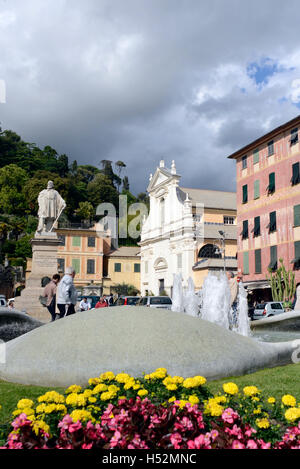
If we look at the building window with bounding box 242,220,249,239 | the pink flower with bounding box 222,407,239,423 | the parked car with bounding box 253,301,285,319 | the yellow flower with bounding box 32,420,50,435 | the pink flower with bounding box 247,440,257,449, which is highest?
the building window with bounding box 242,220,249,239

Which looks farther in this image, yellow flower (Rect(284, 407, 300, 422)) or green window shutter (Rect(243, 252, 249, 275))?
green window shutter (Rect(243, 252, 249, 275))

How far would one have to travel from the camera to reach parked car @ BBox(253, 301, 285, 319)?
21811mm

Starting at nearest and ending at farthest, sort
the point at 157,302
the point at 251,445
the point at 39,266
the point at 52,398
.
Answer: the point at 251,445 < the point at 52,398 < the point at 39,266 < the point at 157,302

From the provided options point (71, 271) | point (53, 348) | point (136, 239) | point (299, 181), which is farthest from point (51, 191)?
point (136, 239)

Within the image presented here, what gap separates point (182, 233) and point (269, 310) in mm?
30868

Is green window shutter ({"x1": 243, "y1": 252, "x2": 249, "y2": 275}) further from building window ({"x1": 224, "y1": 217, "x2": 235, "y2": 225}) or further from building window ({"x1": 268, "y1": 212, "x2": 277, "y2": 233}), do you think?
building window ({"x1": 224, "y1": 217, "x2": 235, "y2": 225})

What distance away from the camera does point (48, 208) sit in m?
17.1

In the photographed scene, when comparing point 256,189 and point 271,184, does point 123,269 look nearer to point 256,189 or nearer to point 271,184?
point 256,189

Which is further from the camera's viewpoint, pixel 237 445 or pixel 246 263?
pixel 246 263

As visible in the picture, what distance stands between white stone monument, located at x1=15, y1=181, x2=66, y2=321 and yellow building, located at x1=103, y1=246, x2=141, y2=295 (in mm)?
47529

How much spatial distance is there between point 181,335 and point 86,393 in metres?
2.06

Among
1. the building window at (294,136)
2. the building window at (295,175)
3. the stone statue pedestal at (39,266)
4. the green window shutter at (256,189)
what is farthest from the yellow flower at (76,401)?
the green window shutter at (256,189)

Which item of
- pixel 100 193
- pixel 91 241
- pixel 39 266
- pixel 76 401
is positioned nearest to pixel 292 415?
pixel 76 401

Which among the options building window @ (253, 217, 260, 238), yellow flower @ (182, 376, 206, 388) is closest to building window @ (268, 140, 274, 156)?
building window @ (253, 217, 260, 238)
